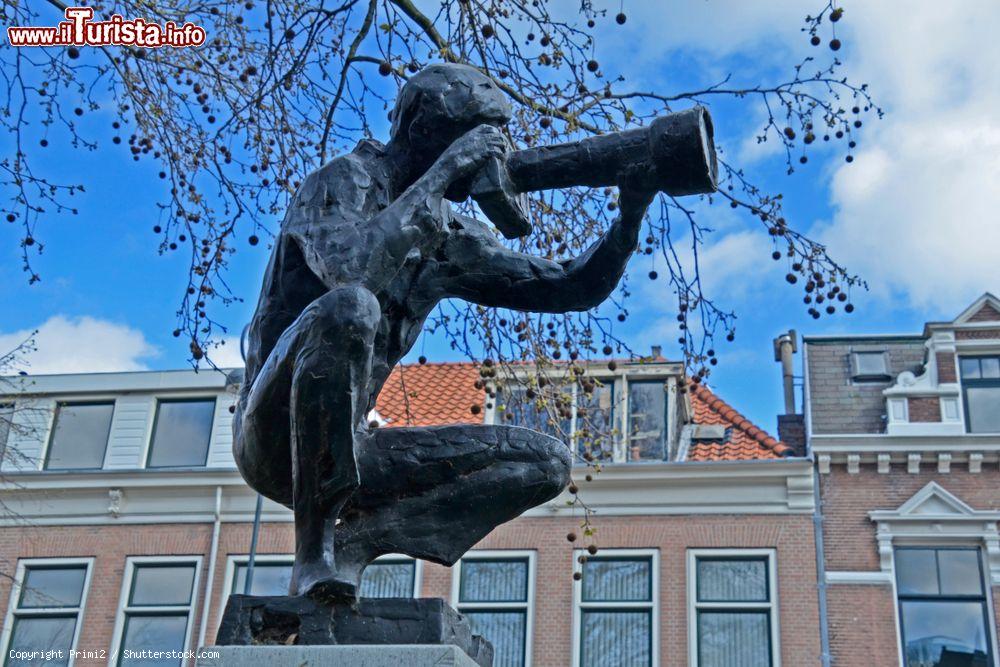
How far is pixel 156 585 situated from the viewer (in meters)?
18.3

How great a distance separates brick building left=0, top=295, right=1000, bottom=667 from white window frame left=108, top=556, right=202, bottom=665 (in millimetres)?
30

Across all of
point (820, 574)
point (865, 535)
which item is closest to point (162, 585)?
point (820, 574)

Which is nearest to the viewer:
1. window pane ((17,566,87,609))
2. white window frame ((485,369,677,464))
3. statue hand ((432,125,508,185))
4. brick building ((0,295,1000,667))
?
statue hand ((432,125,508,185))

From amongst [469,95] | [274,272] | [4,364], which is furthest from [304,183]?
[4,364]

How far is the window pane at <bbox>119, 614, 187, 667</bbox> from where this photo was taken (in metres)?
17.8

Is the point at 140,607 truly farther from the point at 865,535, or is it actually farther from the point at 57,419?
the point at 865,535

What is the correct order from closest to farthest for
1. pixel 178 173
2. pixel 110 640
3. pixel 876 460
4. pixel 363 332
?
pixel 363 332
pixel 178 173
pixel 876 460
pixel 110 640

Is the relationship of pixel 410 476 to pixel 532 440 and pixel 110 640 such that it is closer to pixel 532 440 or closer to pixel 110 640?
pixel 532 440

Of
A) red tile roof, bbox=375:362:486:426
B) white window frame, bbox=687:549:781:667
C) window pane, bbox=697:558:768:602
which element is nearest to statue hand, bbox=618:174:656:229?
white window frame, bbox=687:549:781:667

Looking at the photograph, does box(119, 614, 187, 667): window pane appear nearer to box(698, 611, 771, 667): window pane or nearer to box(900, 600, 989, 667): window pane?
box(698, 611, 771, 667): window pane

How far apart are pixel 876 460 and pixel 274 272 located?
1477cm

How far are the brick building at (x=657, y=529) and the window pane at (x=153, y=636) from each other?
0.11 feet

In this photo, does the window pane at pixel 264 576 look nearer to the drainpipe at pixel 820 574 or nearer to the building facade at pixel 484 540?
the building facade at pixel 484 540

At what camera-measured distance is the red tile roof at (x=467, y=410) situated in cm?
1778
